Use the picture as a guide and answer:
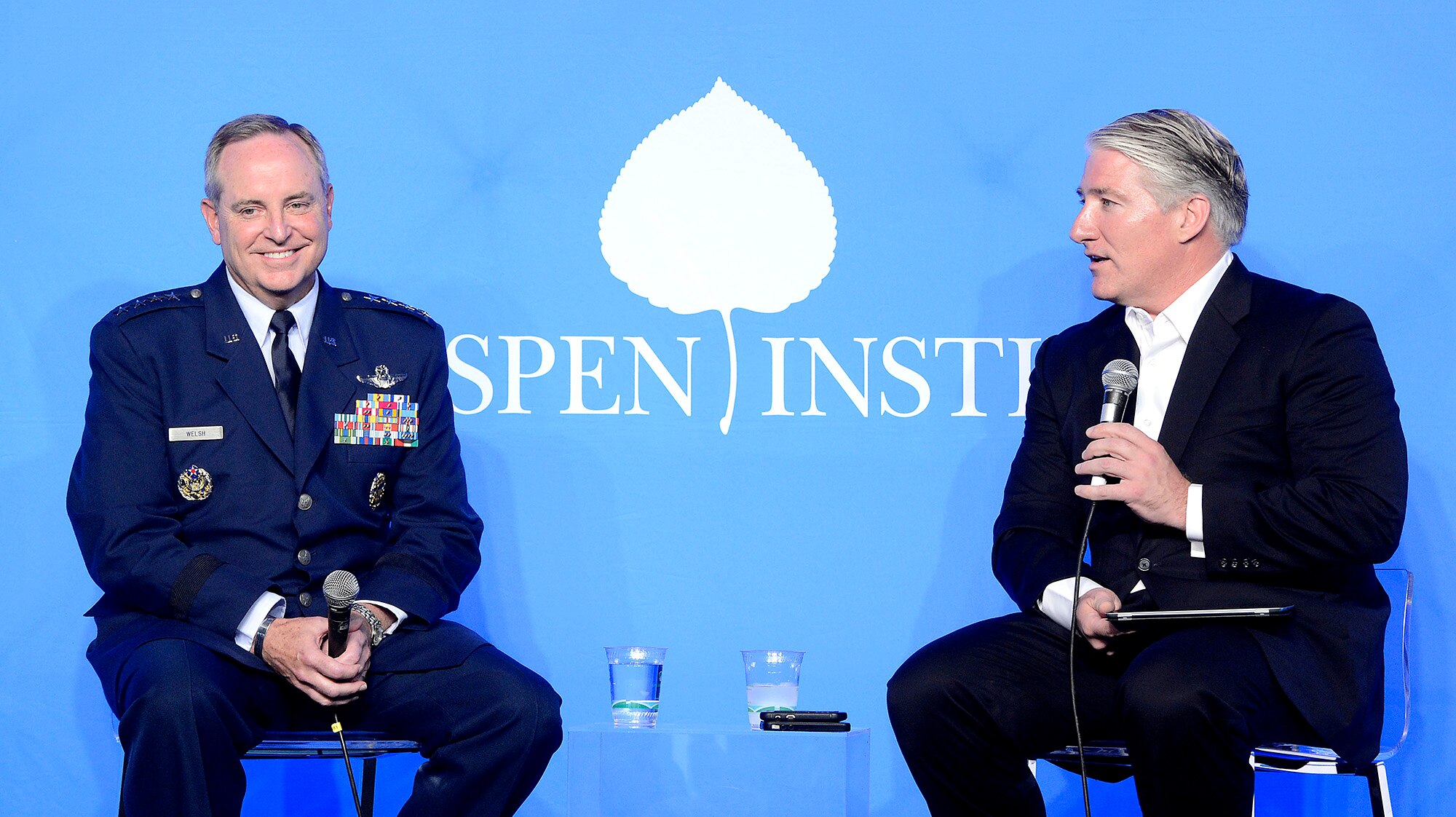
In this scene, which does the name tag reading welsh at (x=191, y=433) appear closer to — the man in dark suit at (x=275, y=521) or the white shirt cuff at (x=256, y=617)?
the man in dark suit at (x=275, y=521)

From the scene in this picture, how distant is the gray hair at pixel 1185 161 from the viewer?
2.66 meters

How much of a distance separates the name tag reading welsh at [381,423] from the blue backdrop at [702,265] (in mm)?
620

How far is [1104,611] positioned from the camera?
243 cm

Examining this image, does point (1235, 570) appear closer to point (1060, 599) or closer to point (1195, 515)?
point (1195, 515)

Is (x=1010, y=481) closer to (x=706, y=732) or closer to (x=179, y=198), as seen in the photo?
(x=706, y=732)

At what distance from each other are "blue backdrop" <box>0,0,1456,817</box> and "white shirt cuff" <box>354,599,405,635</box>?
819 mm

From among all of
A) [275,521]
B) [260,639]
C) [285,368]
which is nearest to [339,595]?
[260,639]

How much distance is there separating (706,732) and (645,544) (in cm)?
93

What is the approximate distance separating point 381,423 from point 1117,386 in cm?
139

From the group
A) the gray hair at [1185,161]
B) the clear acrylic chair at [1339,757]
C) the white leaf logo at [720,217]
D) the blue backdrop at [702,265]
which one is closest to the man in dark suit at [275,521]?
the blue backdrop at [702,265]

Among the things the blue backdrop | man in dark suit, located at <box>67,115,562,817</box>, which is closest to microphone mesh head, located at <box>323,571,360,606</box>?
man in dark suit, located at <box>67,115,562,817</box>

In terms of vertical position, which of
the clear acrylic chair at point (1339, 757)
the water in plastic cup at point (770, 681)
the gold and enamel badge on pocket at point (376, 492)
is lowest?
the clear acrylic chair at point (1339, 757)

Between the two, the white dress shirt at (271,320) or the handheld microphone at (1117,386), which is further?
the white dress shirt at (271,320)

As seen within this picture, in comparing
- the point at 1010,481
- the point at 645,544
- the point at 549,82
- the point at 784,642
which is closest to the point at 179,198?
the point at 549,82
